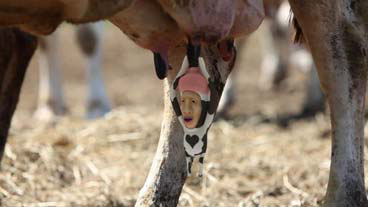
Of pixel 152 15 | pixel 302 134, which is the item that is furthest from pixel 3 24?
pixel 302 134

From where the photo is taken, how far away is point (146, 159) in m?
7.45

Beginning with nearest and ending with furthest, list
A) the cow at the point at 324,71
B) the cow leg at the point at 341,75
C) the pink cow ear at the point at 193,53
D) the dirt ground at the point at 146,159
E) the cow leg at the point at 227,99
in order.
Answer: the pink cow ear at the point at 193,53 < the cow at the point at 324,71 < the cow leg at the point at 341,75 < the dirt ground at the point at 146,159 < the cow leg at the point at 227,99

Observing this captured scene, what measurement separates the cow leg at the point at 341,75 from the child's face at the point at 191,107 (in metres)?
0.78

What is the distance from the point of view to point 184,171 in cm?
484

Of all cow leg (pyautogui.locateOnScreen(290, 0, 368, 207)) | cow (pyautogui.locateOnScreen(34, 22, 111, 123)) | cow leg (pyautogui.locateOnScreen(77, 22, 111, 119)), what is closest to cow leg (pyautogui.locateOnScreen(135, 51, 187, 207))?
cow leg (pyautogui.locateOnScreen(290, 0, 368, 207))

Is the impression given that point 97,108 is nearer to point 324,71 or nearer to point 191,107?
point 324,71

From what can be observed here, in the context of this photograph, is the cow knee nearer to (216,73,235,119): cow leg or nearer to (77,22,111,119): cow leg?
(77,22,111,119): cow leg

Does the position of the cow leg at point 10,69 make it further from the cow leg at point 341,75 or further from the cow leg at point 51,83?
the cow leg at point 51,83

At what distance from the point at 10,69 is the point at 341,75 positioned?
5.79 feet

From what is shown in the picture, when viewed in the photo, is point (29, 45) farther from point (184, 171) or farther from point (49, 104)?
point (49, 104)

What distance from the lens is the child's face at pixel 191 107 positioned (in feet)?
14.0

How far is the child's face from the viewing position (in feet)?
14.0

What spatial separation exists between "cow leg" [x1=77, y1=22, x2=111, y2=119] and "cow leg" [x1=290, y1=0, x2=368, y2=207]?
5.21 m

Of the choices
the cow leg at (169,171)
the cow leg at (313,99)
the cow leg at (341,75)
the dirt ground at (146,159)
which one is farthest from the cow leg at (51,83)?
the cow leg at (341,75)
